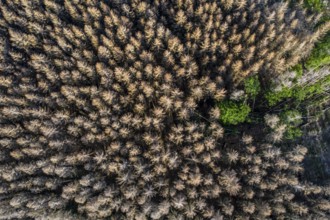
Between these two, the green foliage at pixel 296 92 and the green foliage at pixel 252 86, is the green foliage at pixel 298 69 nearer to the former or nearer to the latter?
the green foliage at pixel 296 92

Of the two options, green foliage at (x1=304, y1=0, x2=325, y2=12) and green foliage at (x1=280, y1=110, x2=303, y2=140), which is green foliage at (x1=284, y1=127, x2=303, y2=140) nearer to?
green foliage at (x1=280, y1=110, x2=303, y2=140)

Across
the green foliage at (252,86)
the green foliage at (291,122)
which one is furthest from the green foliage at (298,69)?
the green foliage at (252,86)

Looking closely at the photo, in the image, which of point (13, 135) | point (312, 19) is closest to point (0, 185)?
point (13, 135)

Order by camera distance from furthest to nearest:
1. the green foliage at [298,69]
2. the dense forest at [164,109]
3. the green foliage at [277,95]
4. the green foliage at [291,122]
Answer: the green foliage at [277,95] → the green foliage at [298,69] → the green foliage at [291,122] → the dense forest at [164,109]

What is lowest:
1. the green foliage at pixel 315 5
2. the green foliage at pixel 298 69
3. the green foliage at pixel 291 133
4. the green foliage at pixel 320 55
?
the green foliage at pixel 291 133

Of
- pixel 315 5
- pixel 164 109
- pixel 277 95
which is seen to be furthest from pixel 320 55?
pixel 164 109

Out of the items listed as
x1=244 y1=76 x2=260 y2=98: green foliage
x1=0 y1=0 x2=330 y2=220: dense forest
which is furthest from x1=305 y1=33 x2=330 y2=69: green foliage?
x1=244 y1=76 x2=260 y2=98: green foliage

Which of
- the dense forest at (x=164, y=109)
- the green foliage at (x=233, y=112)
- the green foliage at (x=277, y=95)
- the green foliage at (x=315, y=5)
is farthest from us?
the green foliage at (x=315, y=5)

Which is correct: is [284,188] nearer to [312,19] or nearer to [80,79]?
[312,19]
